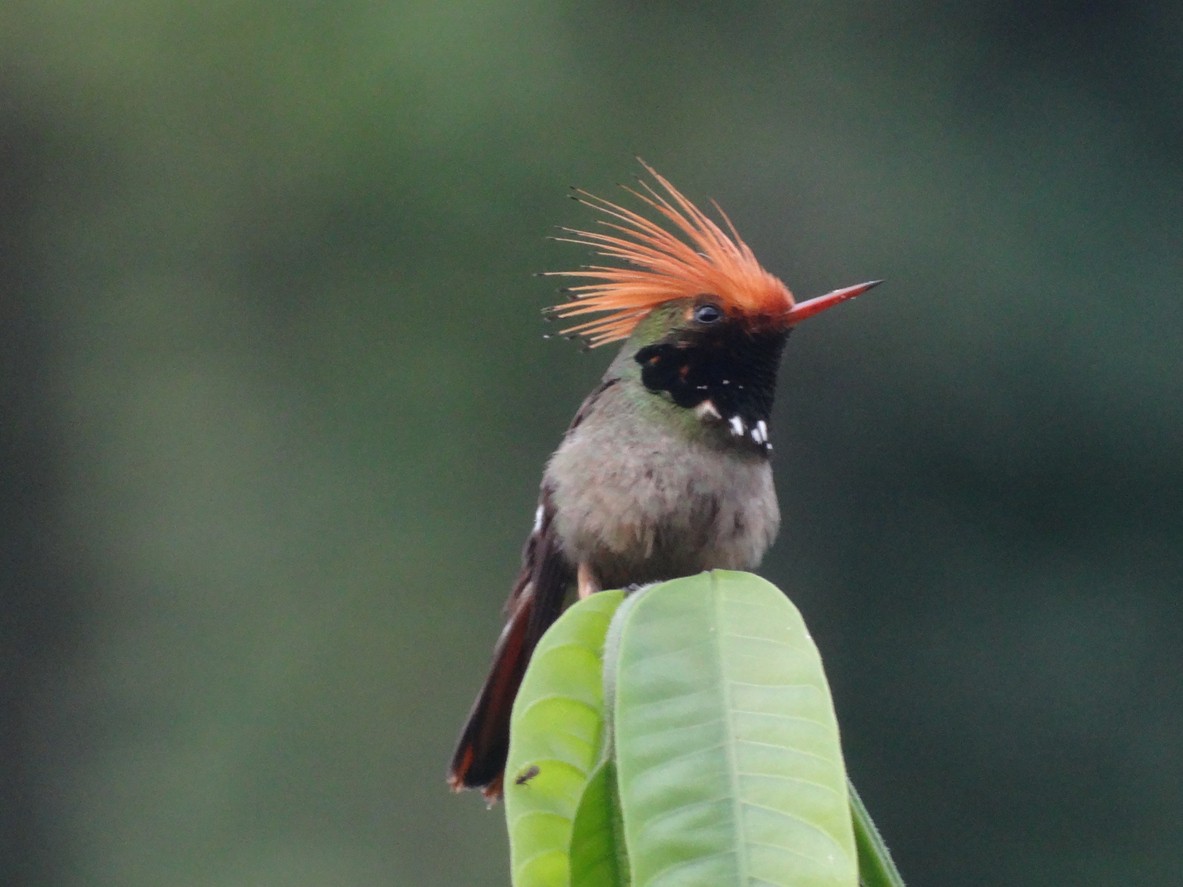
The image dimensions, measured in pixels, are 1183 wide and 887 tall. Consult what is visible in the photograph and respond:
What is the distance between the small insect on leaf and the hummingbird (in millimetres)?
1195

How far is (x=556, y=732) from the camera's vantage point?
4.90ft

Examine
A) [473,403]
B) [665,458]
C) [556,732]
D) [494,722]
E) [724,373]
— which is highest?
[473,403]

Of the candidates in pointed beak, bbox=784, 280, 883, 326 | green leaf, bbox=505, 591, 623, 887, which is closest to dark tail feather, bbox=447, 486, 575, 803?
pointed beak, bbox=784, 280, 883, 326

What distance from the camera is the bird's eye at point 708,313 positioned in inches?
110

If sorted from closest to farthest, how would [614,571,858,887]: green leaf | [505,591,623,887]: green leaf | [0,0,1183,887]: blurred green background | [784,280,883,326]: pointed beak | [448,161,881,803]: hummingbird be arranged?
1. [614,571,858,887]: green leaf
2. [505,591,623,887]: green leaf
3. [784,280,883,326]: pointed beak
4. [448,161,881,803]: hummingbird
5. [0,0,1183,887]: blurred green background

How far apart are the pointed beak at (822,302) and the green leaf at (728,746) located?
748 mm

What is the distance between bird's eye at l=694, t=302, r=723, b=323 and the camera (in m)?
2.81

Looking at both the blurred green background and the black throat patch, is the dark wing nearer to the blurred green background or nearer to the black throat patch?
the black throat patch

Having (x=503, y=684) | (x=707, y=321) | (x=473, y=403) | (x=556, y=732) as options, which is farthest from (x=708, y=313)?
(x=473, y=403)

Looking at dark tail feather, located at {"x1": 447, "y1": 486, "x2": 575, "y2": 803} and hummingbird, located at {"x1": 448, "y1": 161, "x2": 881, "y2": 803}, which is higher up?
hummingbird, located at {"x1": 448, "y1": 161, "x2": 881, "y2": 803}

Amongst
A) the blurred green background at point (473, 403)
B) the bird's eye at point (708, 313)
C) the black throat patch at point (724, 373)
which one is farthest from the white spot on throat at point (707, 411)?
the blurred green background at point (473, 403)

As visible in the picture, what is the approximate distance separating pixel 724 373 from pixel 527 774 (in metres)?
1.44

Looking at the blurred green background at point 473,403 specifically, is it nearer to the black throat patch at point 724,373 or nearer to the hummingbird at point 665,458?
the hummingbird at point 665,458

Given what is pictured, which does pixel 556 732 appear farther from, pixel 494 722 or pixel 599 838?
pixel 494 722
